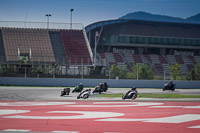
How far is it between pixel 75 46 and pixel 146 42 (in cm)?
1851

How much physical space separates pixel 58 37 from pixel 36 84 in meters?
20.4

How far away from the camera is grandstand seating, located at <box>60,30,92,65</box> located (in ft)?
177

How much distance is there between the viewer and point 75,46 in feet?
190

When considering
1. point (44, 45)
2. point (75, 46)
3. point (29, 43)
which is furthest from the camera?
point (75, 46)

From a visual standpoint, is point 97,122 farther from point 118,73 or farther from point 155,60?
point 155,60

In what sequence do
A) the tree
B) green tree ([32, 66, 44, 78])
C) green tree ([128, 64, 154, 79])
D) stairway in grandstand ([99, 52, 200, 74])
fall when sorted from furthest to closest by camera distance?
stairway in grandstand ([99, 52, 200, 74]), the tree, green tree ([128, 64, 154, 79]), green tree ([32, 66, 44, 78])

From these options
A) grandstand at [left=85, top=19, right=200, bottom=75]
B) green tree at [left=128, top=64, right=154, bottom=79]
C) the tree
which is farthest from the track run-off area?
grandstand at [left=85, top=19, right=200, bottom=75]

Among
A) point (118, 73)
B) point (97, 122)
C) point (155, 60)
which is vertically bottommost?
point (97, 122)

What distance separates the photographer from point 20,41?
56.1 metres

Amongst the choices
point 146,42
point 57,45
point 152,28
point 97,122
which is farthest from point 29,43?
point 97,122

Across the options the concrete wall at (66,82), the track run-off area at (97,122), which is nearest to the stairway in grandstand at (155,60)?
the concrete wall at (66,82)

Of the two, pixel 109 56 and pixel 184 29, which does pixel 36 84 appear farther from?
pixel 184 29

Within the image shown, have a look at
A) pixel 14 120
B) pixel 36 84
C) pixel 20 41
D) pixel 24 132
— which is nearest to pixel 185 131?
pixel 24 132

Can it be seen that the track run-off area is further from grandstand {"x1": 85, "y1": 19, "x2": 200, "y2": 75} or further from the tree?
grandstand {"x1": 85, "y1": 19, "x2": 200, "y2": 75}
